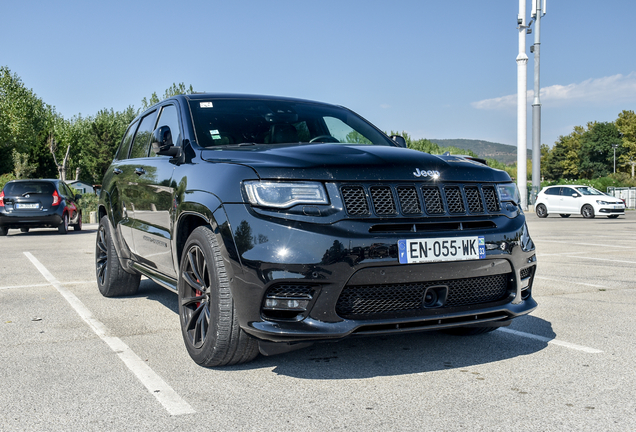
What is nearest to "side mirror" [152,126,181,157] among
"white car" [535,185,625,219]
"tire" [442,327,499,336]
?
"tire" [442,327,499,336]

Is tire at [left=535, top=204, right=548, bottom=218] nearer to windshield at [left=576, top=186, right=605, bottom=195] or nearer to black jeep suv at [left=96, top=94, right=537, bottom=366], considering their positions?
windshield at [left=576, top=186, right=605, bottom=195]

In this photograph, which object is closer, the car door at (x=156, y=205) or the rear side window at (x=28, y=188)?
the car door at (x=156, y=205)

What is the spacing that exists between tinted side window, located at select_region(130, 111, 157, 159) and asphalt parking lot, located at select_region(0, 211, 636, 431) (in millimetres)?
1408

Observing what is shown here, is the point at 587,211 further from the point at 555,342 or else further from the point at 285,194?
the point at 285,194

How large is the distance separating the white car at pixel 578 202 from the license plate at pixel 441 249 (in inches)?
988

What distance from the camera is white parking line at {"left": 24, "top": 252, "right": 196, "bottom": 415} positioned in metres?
3.00

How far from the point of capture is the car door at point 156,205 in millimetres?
4332

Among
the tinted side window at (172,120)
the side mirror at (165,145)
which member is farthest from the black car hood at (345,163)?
the tinted side window at (172,120)

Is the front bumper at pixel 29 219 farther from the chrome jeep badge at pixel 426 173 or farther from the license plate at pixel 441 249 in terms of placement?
the license plate at pixel 441 249

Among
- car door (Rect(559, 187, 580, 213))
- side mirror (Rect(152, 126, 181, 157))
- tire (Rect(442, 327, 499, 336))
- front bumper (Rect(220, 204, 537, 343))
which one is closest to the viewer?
front bumper (Rect(220, 204, 537, 343))

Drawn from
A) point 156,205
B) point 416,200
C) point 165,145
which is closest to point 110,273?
point 156,205

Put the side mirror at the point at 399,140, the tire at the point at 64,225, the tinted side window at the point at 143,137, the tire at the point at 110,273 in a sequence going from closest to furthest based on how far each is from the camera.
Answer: the side mirror at the point at 399,140, the tinted side window at the point at 143,137, the tire at the point at 110,273, the tire at the point at 64,225

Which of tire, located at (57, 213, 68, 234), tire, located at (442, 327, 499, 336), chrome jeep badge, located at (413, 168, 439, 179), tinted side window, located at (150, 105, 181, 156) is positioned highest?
tinted side window, located at (150, 105, 181, 156)

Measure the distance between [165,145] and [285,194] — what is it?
1.42 meters
